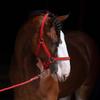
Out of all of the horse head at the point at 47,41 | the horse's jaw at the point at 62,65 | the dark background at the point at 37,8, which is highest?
the horse head at the point at 47,41

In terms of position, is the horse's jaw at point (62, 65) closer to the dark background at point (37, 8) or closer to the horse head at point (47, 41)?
the horse head at point (47, 41)

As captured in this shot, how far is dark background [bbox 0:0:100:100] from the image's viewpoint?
6828 mm

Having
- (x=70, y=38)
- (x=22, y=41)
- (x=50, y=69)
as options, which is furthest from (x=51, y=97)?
(x=70, y=38)

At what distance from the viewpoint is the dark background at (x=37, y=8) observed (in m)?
6.83

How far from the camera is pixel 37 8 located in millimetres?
6977

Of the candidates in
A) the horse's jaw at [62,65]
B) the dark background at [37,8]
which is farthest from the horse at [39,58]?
the dark background at [37,8]

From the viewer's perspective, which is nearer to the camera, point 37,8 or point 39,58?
point 39,58

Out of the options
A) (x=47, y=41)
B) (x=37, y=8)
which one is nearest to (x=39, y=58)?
(x=47, y=41)

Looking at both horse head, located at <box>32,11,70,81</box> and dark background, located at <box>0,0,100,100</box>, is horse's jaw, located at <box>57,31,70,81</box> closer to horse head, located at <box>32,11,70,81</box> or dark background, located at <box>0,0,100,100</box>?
horse head, located at <box>32,11,70,81</box>

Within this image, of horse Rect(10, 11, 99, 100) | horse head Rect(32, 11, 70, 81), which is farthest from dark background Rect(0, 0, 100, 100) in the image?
horse head Rect(32, 11, 70, 81)

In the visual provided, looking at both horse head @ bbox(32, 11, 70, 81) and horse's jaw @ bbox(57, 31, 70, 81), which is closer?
horse head @ bbox(32, 11, 70, 81)

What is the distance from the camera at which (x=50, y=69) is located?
406cm

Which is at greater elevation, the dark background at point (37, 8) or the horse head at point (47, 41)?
the horse head at point (47, 41)

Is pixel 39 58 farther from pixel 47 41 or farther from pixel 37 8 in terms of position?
pixel 37 8
